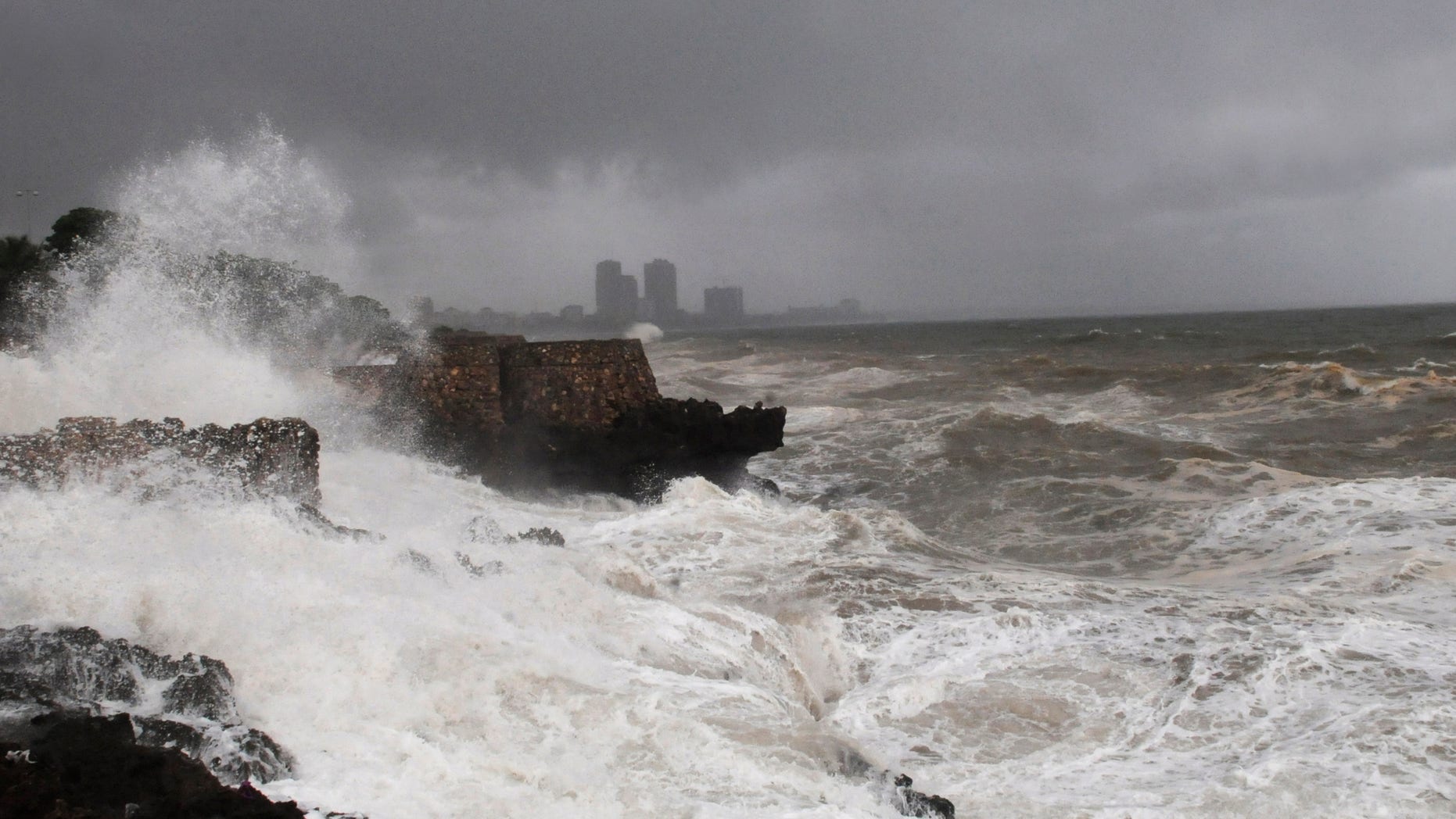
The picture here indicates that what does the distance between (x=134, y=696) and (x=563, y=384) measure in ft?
22.8

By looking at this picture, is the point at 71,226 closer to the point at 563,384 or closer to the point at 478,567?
the point at 563,384

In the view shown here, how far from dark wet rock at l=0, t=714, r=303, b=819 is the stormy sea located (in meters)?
0.31

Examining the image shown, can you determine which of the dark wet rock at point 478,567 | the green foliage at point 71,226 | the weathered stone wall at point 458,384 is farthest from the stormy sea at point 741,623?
the green foliage at point 71,226

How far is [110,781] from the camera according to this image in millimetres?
2539

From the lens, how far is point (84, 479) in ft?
15.3

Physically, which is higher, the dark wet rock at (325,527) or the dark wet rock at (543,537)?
the dark wet rock at (325,527)

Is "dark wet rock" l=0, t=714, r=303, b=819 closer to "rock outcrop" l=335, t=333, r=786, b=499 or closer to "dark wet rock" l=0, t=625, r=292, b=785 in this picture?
"dark wet rock" l=0, t=625, r=292, b=785

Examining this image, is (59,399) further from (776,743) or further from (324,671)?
(776,743)

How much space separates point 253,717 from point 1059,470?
10.9 metres

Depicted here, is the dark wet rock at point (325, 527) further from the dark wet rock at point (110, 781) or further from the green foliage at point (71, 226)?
the green foliage at point (71, 226)

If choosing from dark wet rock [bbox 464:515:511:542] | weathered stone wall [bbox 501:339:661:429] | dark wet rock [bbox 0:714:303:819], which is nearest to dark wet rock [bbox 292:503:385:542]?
dark wet rock [bbox 464:515:511:542]

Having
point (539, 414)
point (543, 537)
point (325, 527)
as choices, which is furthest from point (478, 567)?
point (539, 414)

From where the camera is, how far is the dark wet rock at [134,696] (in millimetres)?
2854

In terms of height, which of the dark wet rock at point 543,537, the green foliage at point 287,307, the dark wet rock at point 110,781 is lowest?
the dark wet rock at point 543,537
